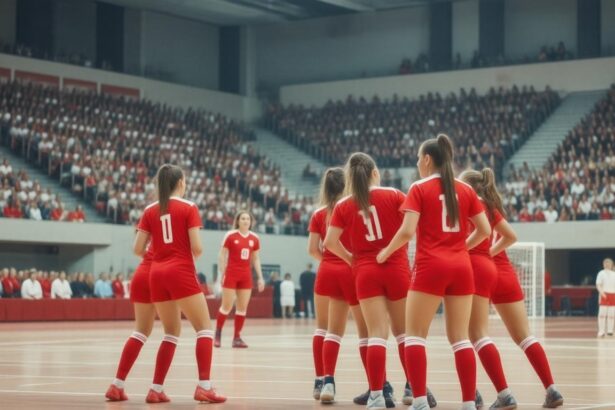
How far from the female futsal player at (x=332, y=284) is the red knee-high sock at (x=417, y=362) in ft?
6.68

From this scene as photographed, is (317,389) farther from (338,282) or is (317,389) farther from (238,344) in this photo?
(238,344)

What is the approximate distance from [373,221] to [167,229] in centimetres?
217

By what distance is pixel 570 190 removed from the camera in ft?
157

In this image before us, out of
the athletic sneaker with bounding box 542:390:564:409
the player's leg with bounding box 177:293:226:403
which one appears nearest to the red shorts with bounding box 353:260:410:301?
the athletic sneaker with bounding box 542:390:564:409

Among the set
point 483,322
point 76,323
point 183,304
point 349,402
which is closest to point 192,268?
point 183,304

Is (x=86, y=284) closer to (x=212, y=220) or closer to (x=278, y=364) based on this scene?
(x=212, y=220)

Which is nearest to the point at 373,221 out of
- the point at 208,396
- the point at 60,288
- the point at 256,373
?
the point at 208,396

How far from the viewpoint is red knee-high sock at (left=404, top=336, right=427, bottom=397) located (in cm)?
992

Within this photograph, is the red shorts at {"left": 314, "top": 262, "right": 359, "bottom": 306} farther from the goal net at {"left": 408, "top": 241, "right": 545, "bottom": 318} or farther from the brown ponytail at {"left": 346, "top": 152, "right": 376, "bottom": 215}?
the goal net at {"left": 408, "top": 241, "right": 545, "bottom": 318}

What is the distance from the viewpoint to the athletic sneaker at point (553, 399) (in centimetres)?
1099

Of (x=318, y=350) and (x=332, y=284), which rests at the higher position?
(x=332, y=284)

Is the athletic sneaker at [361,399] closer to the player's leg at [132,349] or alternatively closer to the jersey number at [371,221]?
the jersey number at [371,221]

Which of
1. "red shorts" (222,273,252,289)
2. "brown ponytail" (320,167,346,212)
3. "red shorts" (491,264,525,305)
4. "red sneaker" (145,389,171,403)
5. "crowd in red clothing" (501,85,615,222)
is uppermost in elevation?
"crowd in red clothing" (501,85,615,222)

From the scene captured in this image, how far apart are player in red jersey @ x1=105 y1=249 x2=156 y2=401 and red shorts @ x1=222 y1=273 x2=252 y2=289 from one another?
32.0ft
